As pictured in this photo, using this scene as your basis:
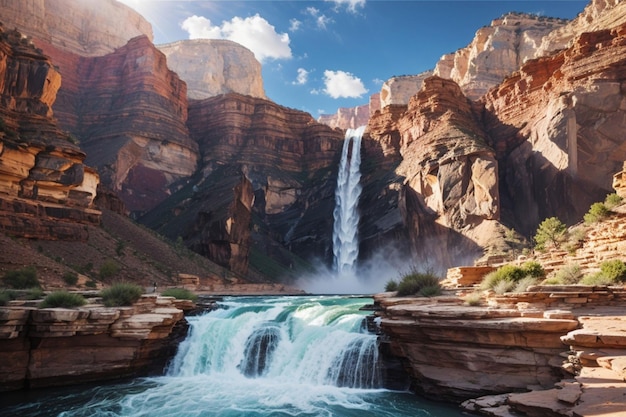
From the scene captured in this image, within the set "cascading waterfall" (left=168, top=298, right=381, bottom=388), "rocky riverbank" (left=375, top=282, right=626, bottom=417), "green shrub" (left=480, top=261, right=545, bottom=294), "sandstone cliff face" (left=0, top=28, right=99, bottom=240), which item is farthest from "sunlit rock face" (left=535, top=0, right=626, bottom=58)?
"sandstone cliff face" (left=0, top=28, right=99, bottom=240)

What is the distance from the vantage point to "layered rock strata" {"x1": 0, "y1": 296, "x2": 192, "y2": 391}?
1464 cm

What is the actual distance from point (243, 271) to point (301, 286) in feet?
30.8

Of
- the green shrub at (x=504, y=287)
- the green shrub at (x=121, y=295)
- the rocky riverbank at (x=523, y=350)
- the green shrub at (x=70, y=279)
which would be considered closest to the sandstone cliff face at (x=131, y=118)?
the green shrub at (x=70, y=279)

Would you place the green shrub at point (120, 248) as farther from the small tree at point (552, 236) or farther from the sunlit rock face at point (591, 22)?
the sunlit rock face at point (591, 22)

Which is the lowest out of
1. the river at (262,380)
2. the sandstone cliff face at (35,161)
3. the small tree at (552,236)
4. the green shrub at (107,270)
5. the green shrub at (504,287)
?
the river at (262,380)

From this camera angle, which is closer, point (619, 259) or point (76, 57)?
point (619, 259)

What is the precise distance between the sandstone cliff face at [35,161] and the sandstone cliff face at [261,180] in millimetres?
20533

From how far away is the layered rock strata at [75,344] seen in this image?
1464 cm

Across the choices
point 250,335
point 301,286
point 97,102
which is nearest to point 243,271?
point 301,286

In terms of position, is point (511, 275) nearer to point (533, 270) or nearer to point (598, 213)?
point (533, 270)

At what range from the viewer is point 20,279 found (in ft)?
78.9

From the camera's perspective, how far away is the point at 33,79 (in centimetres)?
4216

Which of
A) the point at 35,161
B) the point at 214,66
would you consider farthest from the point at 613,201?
the point at 214,66

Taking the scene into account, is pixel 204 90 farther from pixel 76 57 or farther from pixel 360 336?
pixel 360 336
